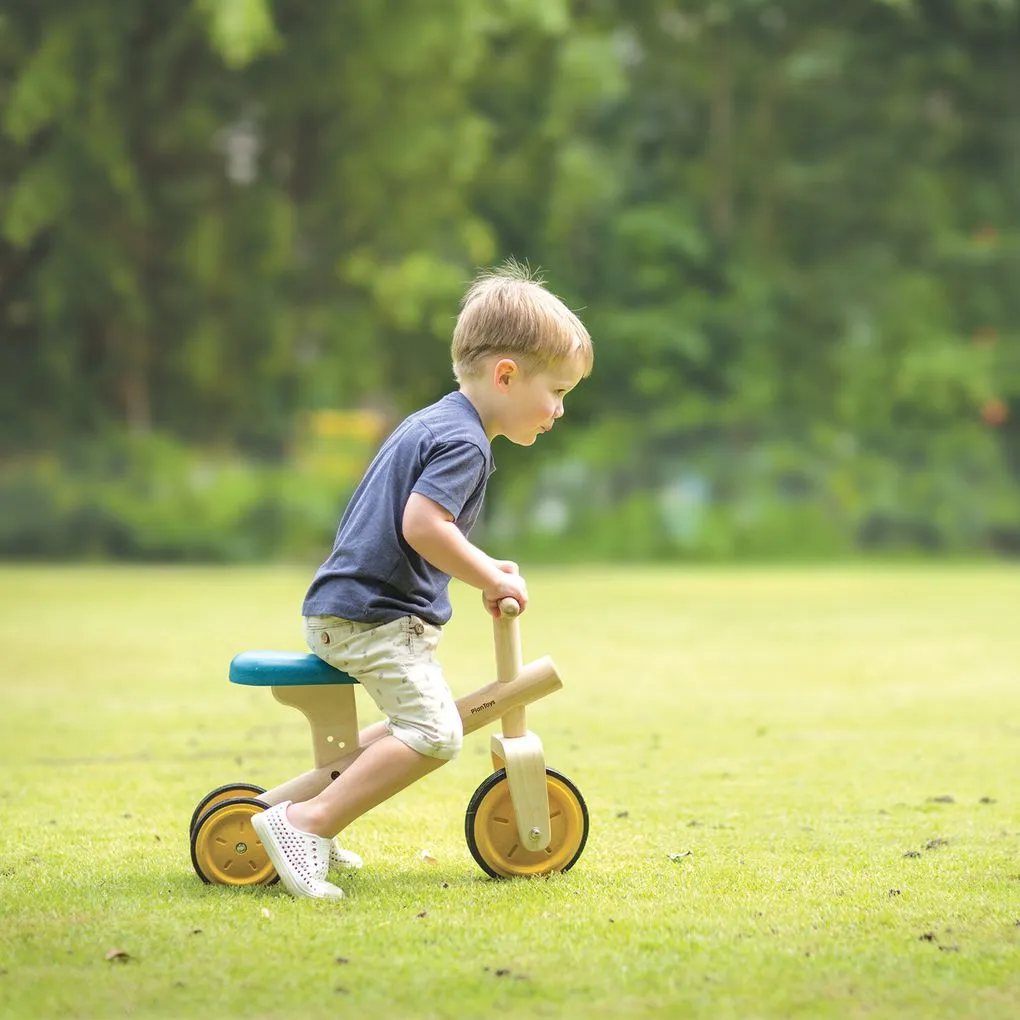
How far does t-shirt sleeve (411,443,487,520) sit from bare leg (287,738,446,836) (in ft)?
1.87

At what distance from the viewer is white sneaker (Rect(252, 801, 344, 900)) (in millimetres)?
3943

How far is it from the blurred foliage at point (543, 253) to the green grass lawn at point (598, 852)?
1075 cm

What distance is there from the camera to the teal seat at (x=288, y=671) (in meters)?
4.09

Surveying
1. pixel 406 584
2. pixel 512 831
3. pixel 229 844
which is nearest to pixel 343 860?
pixel 229 844

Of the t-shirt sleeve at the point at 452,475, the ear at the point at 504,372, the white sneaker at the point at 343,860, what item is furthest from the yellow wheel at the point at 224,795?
the ear at the point at 504,372

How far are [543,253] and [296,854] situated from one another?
20.6 meters

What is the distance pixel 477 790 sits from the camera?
13.7ft

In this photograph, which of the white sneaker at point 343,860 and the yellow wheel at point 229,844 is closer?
the yellow wheel at point 229,844

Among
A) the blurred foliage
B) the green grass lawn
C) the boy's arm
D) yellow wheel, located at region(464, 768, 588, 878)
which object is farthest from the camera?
the blurred foliage

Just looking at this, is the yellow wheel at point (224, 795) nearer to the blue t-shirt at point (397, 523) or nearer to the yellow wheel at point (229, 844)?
the yellow wheel at point (229, 844)

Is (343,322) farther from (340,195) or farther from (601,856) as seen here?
(601,856)

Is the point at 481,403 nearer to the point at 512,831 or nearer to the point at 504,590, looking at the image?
the point at 504,590

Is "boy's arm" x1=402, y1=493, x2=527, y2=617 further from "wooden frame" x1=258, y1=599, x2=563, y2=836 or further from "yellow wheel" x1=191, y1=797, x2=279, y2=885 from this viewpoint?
"yellow wheel" x1=191, y1=797, x2=279, y2=885

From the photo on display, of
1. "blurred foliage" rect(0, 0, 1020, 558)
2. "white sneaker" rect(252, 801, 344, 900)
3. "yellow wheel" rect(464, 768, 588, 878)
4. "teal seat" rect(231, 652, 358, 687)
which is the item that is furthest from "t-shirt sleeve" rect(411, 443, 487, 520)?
"blurred foliage" rect(0, 0, 1020, 558)
